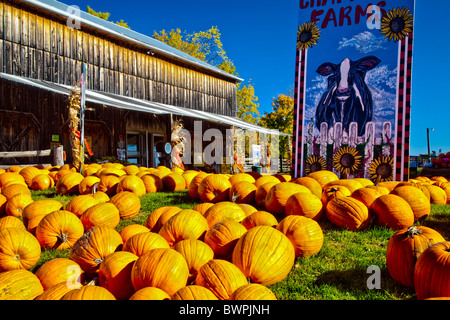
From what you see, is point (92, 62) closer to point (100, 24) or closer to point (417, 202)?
point (100, 24)

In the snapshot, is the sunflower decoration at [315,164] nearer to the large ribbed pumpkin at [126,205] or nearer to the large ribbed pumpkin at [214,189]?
the large ribbed pumpkin at [214,189]

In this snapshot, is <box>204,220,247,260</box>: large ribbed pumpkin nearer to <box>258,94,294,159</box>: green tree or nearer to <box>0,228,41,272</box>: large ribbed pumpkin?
<box>0,228,41,272</box>: large ribbed pumpkin

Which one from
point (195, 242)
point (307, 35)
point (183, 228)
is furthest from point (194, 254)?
point (307, 35)

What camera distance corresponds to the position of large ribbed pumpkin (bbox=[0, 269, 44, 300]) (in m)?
1.84

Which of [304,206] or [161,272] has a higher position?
[304,206]

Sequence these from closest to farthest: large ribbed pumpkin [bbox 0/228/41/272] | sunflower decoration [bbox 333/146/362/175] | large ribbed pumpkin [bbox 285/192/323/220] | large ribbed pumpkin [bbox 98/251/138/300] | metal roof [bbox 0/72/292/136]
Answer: large ribbed pumpkin [bbox 98/251/138/300] → large ribbed pumpkin [bbox 0/228/41/272] → large ribbed pumpkin [bbox 285/192/323/220] → sunflower decoration [bbox 333/146/362/175] → metal roof [bbox 0/72/292/136]

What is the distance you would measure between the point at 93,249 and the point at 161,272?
0.80 metres

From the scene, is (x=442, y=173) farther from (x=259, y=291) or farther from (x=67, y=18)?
(x=67, y=18)

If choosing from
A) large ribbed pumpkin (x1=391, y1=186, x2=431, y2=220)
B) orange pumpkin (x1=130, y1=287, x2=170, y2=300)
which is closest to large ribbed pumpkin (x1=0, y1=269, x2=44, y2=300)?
orange pumpkin (x1=130, y1=287, x2=170, y2=300)

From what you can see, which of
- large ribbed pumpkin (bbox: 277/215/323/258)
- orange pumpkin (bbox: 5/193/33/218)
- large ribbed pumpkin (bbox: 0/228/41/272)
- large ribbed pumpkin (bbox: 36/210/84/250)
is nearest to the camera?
large ribbed pumpkin (bbox: 0/228/41/272)

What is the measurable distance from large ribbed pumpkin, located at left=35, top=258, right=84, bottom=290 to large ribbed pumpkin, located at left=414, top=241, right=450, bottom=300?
7.35 feet

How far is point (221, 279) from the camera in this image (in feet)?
6.13
